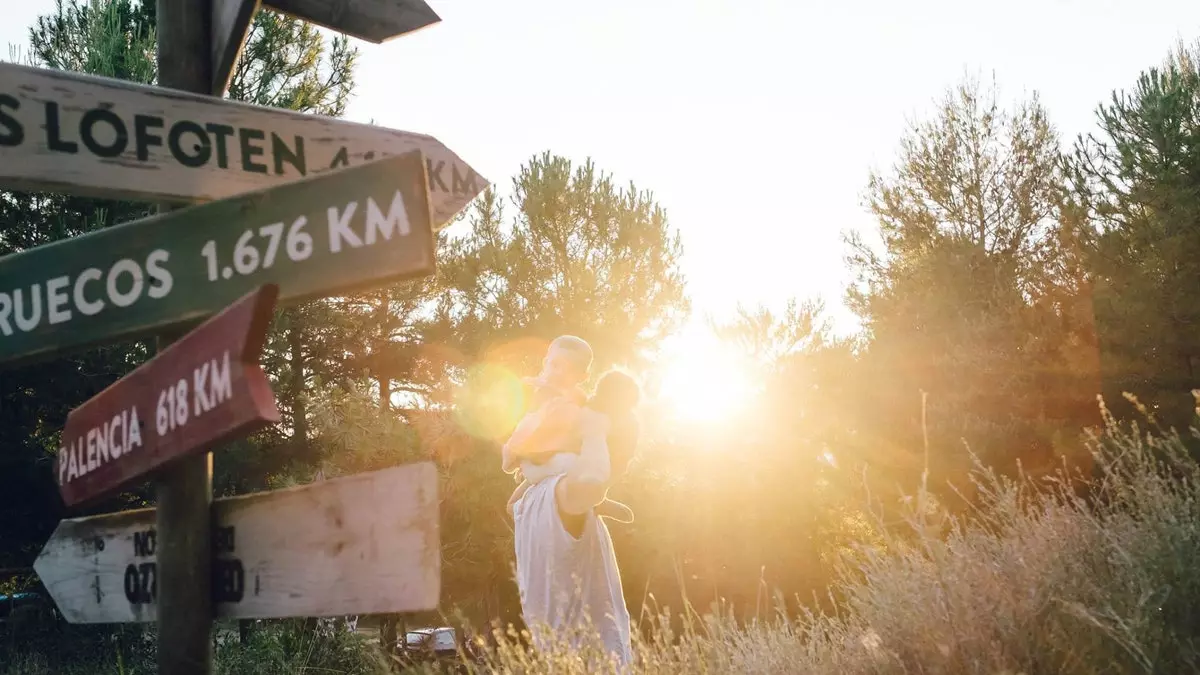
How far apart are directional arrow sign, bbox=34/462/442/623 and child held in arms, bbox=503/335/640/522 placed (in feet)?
8.26

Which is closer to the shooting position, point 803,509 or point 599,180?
point 803,509

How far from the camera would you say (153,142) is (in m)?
2.08

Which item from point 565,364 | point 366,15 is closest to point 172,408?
point 366,15

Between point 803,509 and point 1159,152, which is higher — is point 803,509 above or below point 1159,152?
below

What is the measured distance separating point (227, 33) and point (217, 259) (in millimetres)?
647

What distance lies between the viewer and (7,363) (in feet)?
6.80

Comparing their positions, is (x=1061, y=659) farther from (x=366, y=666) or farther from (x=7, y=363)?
(x=366, y=666)

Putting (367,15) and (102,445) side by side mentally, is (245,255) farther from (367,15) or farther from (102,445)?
(367,15)

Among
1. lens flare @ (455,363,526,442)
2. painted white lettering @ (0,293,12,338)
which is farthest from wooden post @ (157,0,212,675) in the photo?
lens flare @ (455,363,526,442)

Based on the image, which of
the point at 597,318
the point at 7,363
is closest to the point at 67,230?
the point at 597,318

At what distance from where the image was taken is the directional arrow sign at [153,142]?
1.96 m

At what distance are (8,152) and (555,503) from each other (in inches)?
119

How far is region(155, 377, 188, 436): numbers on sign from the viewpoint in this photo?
67.3 inches

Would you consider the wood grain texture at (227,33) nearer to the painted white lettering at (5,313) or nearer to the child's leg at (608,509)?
the painted white lettering at (5,313)
